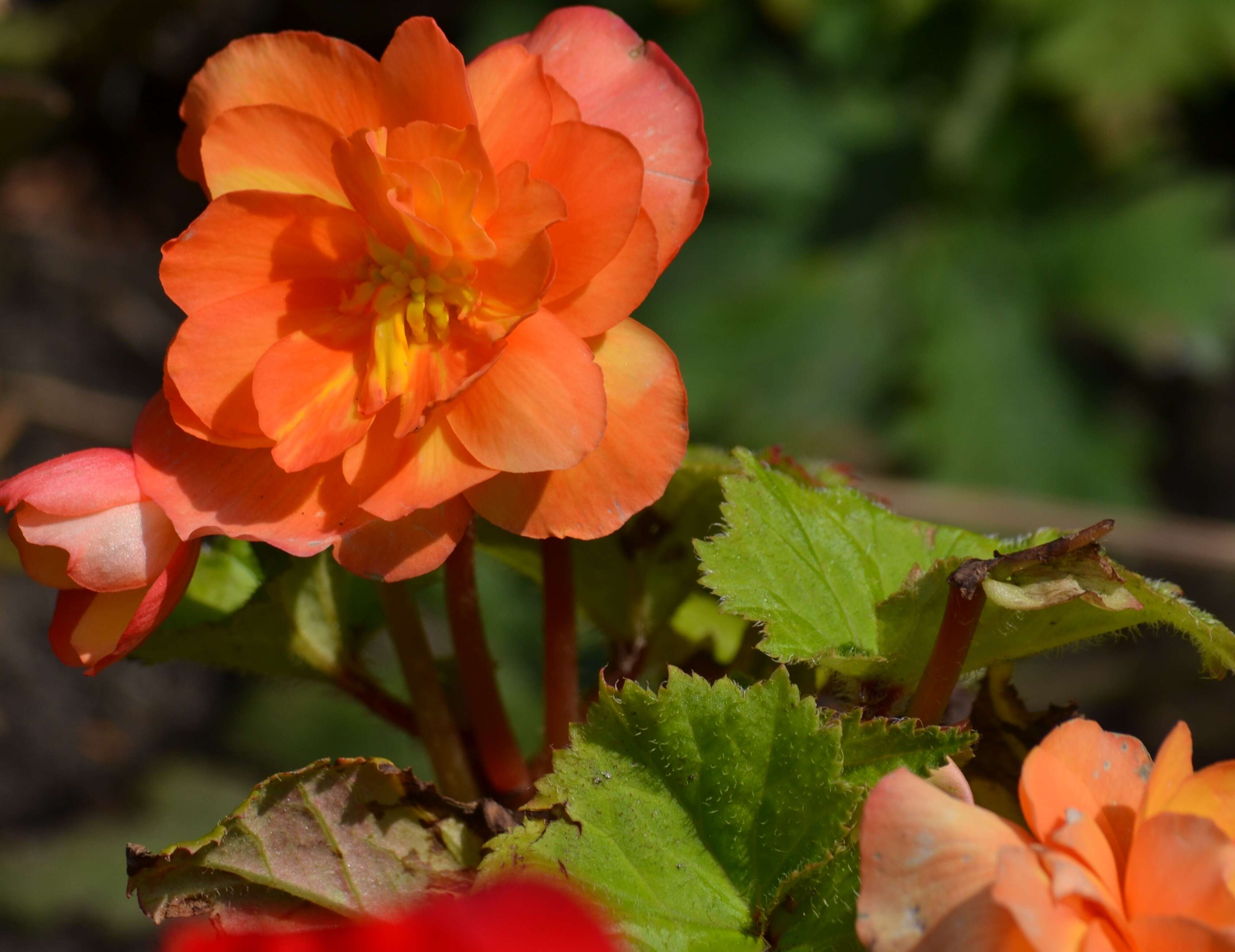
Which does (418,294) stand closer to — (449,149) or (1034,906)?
(449,149)

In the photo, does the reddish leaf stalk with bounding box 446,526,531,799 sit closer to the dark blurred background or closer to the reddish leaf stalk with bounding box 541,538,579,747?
the reddish leaf stalk with bounding box 541,538,579,747

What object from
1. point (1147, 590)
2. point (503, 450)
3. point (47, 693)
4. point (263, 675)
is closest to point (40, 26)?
point (47, 693)

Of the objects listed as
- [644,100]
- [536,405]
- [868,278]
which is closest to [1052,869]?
[536,405]

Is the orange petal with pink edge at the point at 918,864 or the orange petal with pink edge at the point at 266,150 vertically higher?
the orange petal with pink edge at the point at 266,150

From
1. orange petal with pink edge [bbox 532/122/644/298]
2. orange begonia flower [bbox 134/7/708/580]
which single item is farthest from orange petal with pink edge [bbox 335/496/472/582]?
orange petal with pink edge [bbox 532/122/644/298]

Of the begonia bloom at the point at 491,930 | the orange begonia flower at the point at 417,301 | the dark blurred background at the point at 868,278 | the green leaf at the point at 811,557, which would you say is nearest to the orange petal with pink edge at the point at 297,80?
the orange begonia flower at the point at 417,301

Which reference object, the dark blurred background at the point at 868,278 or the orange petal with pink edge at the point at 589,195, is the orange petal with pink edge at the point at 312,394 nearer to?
the orange petal with pink edge at the point at 589,195
